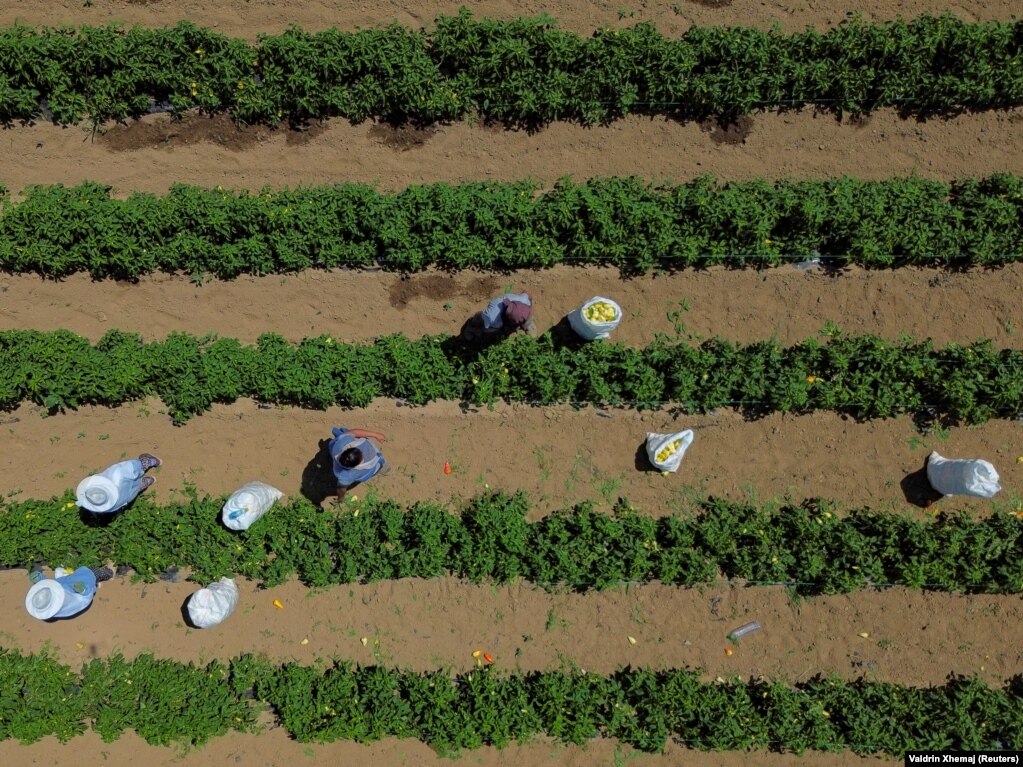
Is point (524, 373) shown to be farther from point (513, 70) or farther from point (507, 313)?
point (513, 70)

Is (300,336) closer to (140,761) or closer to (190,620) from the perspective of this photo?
(190,620)

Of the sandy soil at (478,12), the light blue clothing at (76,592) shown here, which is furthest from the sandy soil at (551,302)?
the sandy soil at (478,12)

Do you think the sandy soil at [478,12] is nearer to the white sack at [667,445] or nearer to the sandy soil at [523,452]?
the sandy soil at [523,452]

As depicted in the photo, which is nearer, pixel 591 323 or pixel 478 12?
pixel 591 323

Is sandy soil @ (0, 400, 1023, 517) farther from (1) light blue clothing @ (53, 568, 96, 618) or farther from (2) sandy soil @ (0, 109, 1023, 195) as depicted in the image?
(2) sandy soil @ (0, 109, 1023, 195)

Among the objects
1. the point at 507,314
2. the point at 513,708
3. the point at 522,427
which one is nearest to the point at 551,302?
the point at 507,314

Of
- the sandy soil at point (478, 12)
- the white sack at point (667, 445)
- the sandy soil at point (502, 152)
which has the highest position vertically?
the sandy soil at point (478, 12)

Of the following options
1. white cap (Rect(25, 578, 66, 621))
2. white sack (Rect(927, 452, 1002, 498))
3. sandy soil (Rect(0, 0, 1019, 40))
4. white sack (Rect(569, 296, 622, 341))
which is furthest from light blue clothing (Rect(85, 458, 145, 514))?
white sack (Rect(927, 452, 1002, 498))

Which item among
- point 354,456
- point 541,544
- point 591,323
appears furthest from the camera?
point 541,544
